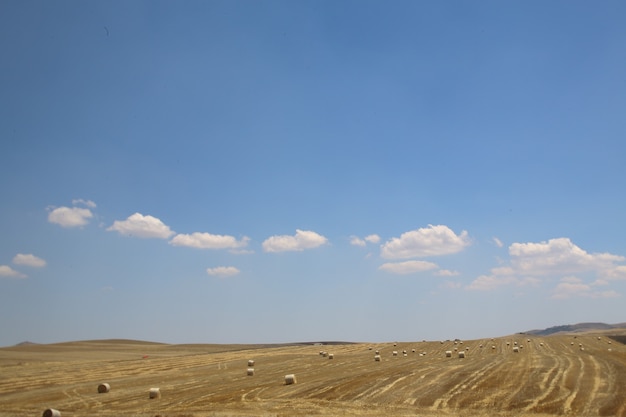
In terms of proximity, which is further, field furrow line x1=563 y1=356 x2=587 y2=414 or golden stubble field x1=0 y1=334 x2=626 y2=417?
golden stubble field x1=0 y1=334 x2=626 y2=417

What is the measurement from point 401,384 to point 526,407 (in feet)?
34.0

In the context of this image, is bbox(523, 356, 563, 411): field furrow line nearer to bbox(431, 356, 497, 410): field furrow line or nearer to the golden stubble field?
the golden stubble field

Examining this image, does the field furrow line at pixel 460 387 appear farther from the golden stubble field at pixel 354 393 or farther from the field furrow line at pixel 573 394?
the field furrow line at pixel 573 394

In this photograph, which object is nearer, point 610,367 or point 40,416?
point 40,416

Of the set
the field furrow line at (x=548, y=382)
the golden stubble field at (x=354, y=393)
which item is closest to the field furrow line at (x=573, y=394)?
the golden stubble field at (x=354, y=393)

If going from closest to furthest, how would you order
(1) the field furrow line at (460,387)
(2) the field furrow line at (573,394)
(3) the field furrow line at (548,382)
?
(2) the field furrow line at (573,394)
(3) the field furrow line at (548,382)
(1) the field furrow line at (460,387)

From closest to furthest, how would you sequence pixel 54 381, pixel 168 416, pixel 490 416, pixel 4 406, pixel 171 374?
pixel 490 416 → pixel 168 416 → pixel 4 406 → pixel 54 381 → pixel 171 374

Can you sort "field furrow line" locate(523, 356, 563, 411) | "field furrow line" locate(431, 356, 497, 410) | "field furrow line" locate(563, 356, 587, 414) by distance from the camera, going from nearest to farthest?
"field furrow line" locate(563, 356, 587, 414) < "field furrow line" locate(523, 356, 563, 411) < "field furrow line" locate(431, 356, 497, 410)

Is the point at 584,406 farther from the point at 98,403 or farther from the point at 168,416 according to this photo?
the point at 98,403

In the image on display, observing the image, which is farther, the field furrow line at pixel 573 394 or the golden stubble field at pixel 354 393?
the golden stubble field at pixel 354 393

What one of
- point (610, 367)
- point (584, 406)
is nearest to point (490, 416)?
point (584, 406)

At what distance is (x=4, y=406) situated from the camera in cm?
2659

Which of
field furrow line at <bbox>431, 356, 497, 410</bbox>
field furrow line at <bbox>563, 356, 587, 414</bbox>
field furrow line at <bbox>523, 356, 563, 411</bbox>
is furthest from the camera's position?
field furrow line at <bbox>431, 356, 497, 410</bbox>

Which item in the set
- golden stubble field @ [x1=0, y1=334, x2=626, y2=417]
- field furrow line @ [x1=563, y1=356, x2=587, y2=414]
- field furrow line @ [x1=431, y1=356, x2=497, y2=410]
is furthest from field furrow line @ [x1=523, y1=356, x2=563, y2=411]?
field furrow line @ [x1=431, y1=356, x2=497, y2=410]
